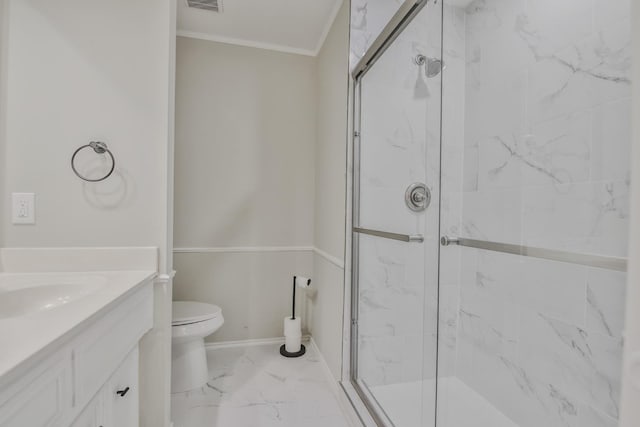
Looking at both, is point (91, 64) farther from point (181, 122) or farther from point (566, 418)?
point (566, 418)

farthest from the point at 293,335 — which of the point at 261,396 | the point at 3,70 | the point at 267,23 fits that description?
the point at 267,23

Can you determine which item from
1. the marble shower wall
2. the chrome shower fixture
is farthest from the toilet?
the chrome shower fixture

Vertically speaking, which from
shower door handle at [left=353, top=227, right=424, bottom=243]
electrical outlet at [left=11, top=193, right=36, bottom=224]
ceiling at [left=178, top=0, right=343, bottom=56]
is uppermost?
ceiling at [left=178, top=0, right=343, bottom=56]

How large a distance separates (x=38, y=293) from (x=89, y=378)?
1.41ft

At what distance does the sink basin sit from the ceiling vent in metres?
1.75

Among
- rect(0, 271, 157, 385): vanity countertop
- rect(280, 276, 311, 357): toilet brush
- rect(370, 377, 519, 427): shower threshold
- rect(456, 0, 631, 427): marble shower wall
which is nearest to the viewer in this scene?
rect(0, 271, 157, 385): vanity countertop

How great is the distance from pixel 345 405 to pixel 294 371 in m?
0.47

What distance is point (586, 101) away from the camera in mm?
1244

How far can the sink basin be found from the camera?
3.13 feet

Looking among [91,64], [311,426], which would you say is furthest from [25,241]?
[311,426]

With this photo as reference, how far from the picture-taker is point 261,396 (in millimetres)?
1719

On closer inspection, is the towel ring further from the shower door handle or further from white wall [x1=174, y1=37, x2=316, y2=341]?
the shower door handle

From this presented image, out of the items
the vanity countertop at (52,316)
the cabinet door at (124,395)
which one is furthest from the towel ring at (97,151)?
the cabinet door at (124,395)

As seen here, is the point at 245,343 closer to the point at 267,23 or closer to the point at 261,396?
the point at 261,396
